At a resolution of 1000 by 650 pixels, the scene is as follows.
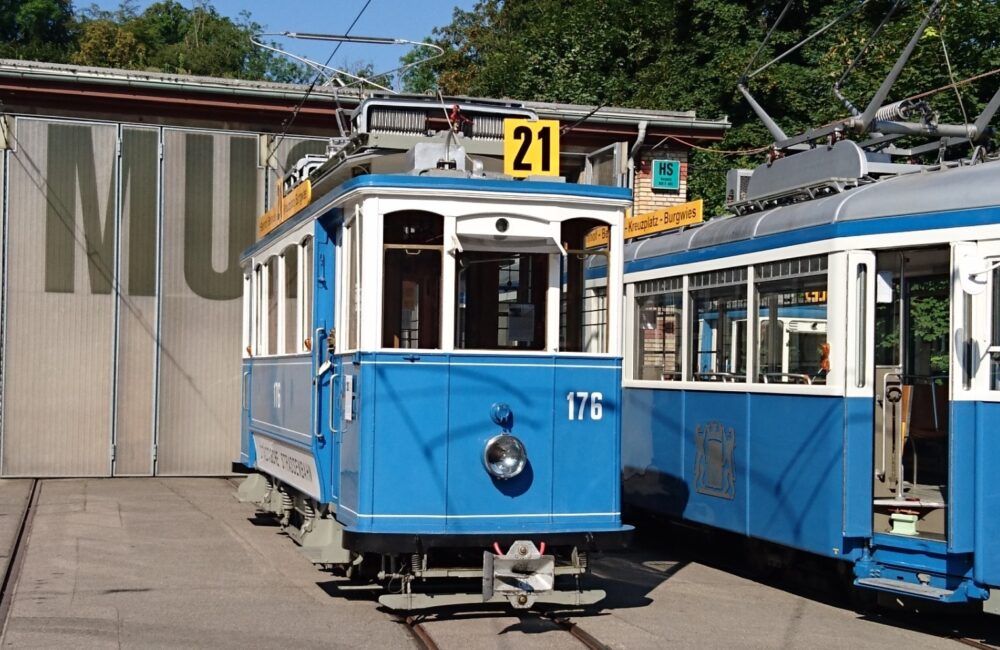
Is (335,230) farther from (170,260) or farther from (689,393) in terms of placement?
(170,260)

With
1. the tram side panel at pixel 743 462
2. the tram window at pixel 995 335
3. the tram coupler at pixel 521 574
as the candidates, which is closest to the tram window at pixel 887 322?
the tram side panel at pixel 743 462

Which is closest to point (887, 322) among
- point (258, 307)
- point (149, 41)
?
point (258, 307)

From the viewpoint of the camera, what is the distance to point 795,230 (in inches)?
404

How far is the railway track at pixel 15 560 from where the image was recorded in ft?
30.2

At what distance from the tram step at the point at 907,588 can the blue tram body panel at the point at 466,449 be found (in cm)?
172

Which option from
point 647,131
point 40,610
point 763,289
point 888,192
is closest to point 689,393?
point 763,289

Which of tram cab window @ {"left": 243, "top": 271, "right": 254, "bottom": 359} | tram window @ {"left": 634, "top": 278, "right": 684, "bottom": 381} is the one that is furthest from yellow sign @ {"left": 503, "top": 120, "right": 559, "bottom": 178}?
tram cab window @ {"left": 243, "top": 271, "right": 254, "bottom": 359}

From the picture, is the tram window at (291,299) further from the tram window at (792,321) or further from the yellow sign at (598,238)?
the tram window at (792,321)

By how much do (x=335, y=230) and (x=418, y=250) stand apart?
41.7 inches

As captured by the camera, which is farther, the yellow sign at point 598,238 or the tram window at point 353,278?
the yellow sign at point 598,238

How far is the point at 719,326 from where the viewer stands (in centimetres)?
1145

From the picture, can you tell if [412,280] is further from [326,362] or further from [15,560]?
[15,560]

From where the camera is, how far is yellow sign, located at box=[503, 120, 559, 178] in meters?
9.35

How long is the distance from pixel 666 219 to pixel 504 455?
5144 mm
